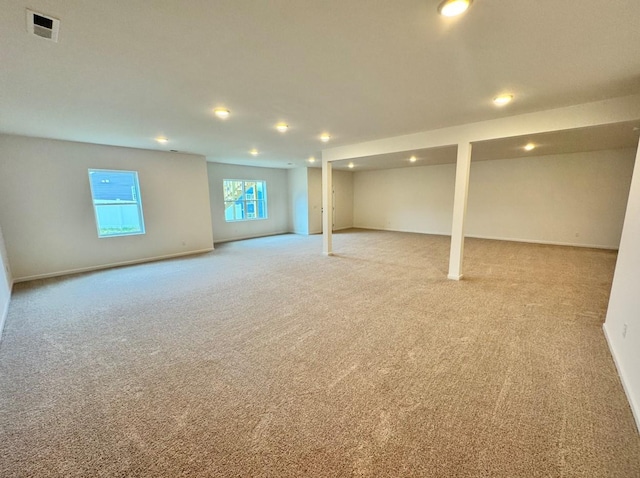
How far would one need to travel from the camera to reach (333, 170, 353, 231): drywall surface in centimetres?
1019

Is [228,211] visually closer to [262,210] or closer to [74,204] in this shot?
[262,210]

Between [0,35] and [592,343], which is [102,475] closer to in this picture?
[0,35]

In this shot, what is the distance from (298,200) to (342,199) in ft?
6.45

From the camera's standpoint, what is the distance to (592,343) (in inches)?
96.0

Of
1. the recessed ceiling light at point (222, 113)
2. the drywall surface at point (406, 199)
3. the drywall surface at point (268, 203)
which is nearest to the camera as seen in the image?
the recessed ceiling light at point (222, 113)

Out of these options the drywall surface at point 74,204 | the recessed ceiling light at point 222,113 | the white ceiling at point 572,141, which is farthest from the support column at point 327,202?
the drywall surface at point 74,204

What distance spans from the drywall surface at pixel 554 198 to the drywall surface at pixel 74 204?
27.8ft

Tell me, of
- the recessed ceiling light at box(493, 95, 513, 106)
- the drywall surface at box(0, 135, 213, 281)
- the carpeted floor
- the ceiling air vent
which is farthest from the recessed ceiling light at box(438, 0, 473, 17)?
the drywall surface at box(0, 135, 213, 281)

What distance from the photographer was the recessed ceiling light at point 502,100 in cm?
283

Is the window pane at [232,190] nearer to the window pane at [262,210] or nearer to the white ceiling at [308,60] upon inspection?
the window pane at [262,210]

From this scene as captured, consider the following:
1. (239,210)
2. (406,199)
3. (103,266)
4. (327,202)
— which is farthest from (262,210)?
(406,199)

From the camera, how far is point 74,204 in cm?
500

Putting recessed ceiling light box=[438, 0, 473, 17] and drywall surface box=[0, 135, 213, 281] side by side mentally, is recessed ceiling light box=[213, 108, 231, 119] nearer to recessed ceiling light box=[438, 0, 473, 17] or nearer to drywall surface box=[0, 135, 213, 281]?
recessed ceiling light box=[438, 0, 473, 17]

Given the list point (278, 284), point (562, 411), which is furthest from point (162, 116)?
point (562, 411)
